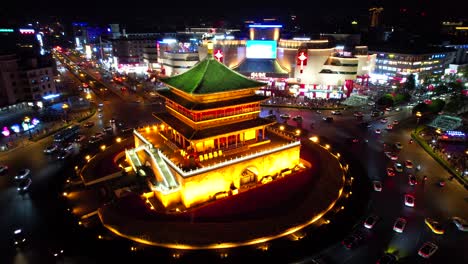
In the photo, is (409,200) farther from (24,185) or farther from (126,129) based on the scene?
(126,129)

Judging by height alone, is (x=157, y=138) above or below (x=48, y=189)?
above

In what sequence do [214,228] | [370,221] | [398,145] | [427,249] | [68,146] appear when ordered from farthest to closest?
1. [398,145]
2. [68,146]
3. [370,221]
4. [214,228]
5. [427,249]

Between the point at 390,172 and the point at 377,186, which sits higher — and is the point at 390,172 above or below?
above

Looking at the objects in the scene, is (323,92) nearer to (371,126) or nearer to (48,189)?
(371,126)

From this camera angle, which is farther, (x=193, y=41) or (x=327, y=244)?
(x=193, y=41)

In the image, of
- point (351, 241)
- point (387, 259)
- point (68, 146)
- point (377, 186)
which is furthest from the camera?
point (68, 146)

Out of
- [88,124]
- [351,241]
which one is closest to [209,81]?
[351,241]

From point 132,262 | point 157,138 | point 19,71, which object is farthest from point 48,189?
point 19,71
